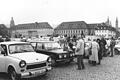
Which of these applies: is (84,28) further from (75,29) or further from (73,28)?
(73,28)

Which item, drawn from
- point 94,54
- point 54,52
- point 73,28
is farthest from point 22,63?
point 73,28

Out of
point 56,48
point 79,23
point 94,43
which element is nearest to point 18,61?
point 56,48

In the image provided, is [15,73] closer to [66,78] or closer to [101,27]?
[66,78]

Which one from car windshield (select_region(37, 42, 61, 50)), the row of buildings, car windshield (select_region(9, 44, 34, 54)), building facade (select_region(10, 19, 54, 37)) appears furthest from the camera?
building facade (select_region(10, 19, 54, 37))

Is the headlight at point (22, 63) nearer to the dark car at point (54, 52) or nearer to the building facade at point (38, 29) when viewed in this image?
the dark car at point (54, 52)

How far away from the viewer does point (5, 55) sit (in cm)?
812

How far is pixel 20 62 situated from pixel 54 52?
4041 millimetres

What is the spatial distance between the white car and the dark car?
100 inches

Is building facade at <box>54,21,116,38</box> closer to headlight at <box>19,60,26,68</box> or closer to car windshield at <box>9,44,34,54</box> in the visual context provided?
car windshield at <box>9,44,34,54</box>

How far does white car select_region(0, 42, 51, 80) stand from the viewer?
7280 mm

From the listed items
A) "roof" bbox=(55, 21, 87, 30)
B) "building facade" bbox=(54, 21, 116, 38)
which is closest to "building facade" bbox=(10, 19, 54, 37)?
"roof" bbox=(55, 21, 87, 30)

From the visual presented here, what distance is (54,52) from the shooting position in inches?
436

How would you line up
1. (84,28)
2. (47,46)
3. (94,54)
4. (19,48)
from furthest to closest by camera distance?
(84,28), (47,46), (94,54), (19,48)

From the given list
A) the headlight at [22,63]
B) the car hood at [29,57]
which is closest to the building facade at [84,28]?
the car hood at [29,57]
